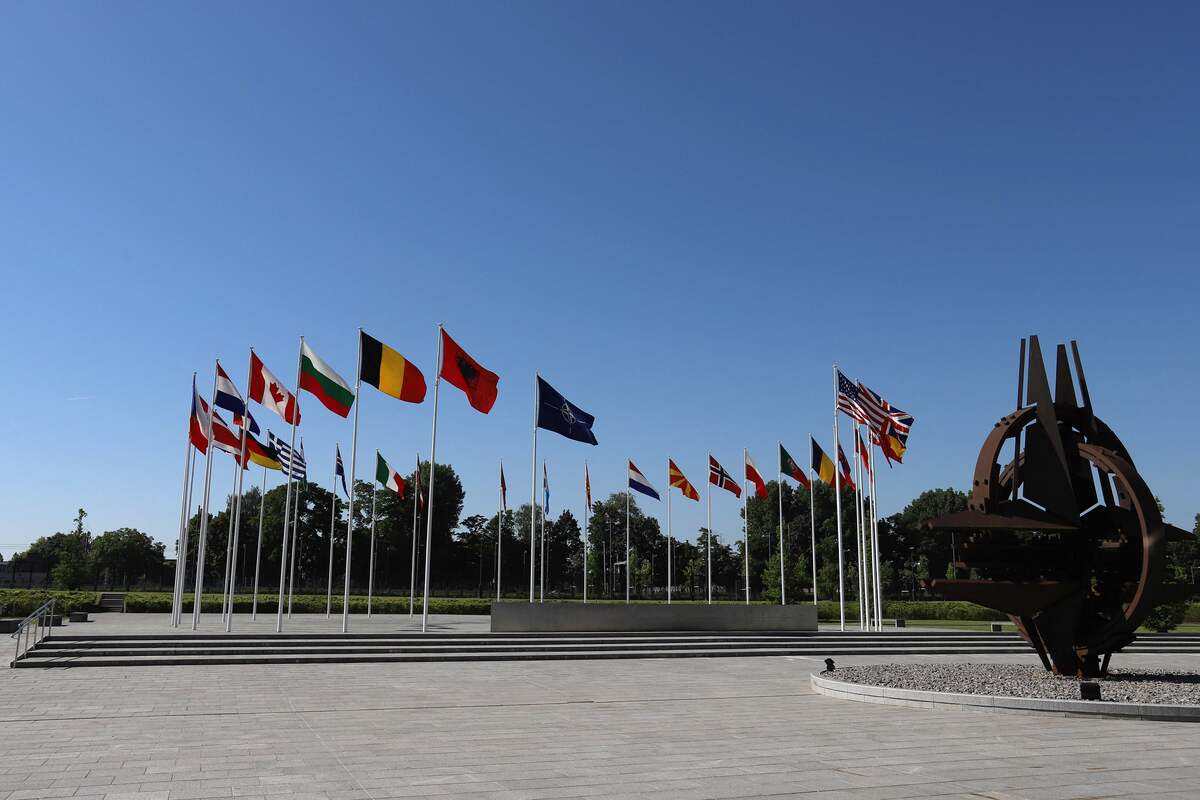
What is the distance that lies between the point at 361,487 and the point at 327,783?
3085 inches

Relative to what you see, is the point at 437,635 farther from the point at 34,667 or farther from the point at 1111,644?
the point at 1111,644

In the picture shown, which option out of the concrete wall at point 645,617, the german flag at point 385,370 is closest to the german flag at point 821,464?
the concrete wall at point 645,617

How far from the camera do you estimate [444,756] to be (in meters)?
9.39

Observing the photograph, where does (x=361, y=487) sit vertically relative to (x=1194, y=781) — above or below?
above

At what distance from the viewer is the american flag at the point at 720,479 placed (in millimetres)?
38625

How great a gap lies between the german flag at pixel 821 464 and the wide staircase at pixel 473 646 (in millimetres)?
7429

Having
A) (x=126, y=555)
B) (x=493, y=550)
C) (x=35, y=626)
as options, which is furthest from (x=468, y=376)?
(x=126, y=555)

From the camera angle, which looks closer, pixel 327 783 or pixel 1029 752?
pixel 327 783

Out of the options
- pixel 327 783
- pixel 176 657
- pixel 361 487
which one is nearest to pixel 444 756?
pixel 327 783

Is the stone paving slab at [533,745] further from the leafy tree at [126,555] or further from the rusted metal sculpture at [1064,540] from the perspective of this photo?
the leafy tree at [126,555]

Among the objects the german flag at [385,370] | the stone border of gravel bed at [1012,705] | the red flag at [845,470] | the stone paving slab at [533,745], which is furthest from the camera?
the red flag at [845,470]

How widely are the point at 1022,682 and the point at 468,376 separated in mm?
17186

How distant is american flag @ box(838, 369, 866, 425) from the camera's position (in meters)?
29.6

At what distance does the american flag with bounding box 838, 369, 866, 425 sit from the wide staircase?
23.9ft
